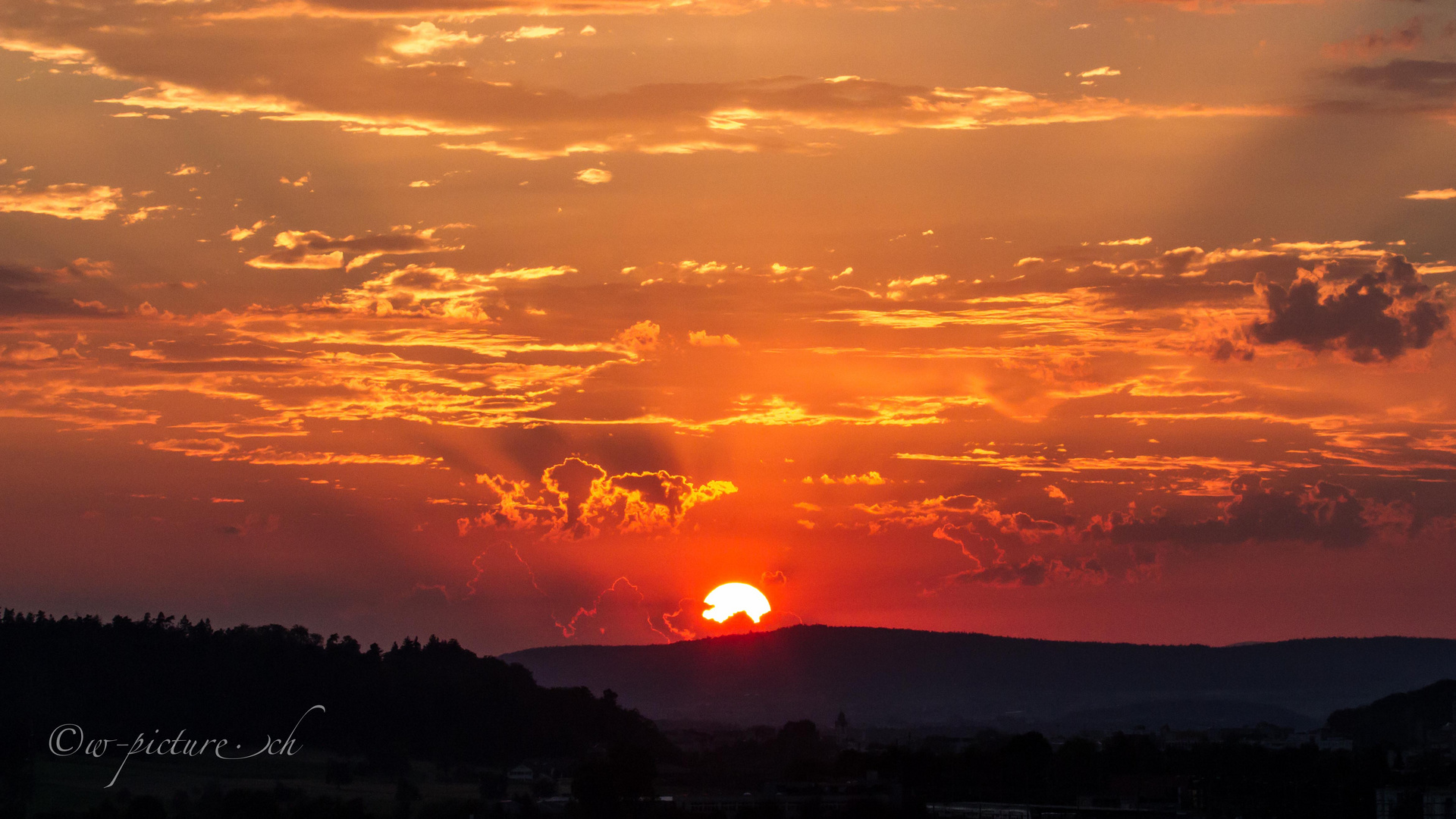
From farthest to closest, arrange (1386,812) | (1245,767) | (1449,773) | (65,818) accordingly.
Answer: (1245,767)
(1449,773)
(1386,812)
(65,818)

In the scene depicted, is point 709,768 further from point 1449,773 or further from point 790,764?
point 1449,773

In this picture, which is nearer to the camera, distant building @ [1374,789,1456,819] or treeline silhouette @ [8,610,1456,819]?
distant building @ [1374,789,1456,819]

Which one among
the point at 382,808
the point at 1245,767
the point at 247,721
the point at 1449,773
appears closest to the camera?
the point at 382,808

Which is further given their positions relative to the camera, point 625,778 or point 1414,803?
point 625,778

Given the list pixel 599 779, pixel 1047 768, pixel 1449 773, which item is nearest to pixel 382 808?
pixel 599 779

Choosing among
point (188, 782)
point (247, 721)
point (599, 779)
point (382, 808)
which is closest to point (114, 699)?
point (247, 721)

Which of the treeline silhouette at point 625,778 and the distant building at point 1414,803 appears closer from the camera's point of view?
the distant building at point 1414,803

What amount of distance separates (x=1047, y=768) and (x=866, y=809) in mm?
46783

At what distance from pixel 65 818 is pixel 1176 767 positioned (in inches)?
4505

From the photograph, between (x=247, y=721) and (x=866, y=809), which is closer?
(x=866, y=809)

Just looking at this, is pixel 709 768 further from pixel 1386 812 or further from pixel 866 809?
pixel 1386 812

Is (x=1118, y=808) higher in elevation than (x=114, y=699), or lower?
lower

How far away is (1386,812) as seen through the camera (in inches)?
5546

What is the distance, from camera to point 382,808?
15262 cm
